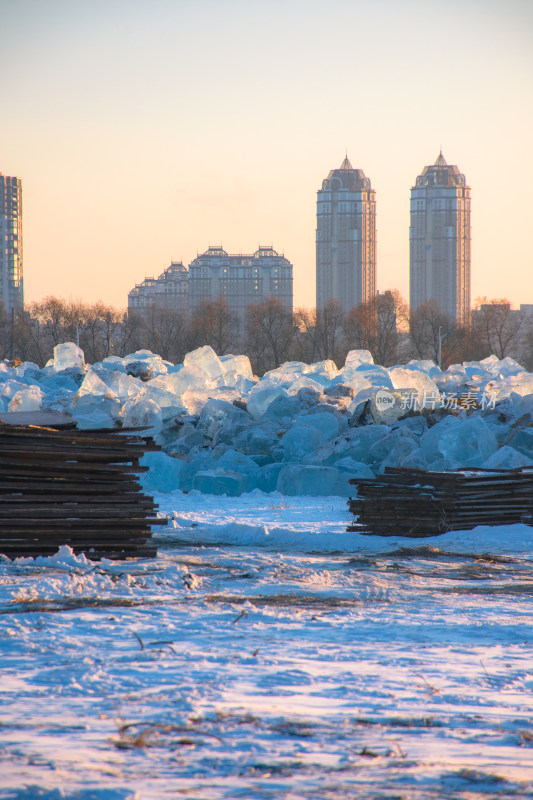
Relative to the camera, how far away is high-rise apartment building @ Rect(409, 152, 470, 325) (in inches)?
6614

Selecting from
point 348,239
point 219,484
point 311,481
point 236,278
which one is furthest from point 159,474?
point 348,239

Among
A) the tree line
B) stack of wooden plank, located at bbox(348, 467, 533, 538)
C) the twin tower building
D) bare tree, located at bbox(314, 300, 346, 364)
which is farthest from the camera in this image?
the twin tower building

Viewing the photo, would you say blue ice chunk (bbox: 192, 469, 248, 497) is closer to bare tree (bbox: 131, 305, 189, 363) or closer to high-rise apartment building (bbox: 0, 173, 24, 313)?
bare tree (bbox: 131, 305, 189, 363)

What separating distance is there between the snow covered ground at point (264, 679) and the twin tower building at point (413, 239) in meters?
158

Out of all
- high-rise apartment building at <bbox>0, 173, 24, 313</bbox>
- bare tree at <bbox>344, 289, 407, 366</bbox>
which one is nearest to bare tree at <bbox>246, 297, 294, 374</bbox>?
bare tree at <bbox>344, 289, 407, 366</bbox>

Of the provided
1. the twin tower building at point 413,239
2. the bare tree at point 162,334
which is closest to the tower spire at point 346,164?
the twin tower building at point 413,239

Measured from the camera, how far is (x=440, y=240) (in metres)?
170

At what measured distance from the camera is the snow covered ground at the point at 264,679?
3.10m

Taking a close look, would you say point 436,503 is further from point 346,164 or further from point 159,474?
point 346,164

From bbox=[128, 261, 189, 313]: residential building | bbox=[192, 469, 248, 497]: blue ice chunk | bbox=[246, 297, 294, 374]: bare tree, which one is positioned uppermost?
bbox=[128, 261, 189, 313]: residential building

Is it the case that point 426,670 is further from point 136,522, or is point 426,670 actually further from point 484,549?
point 484,549

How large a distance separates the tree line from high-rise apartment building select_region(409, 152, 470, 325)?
100 m

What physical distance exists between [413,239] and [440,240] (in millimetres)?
5754

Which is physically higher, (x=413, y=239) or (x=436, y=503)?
(x=413, y=239)
